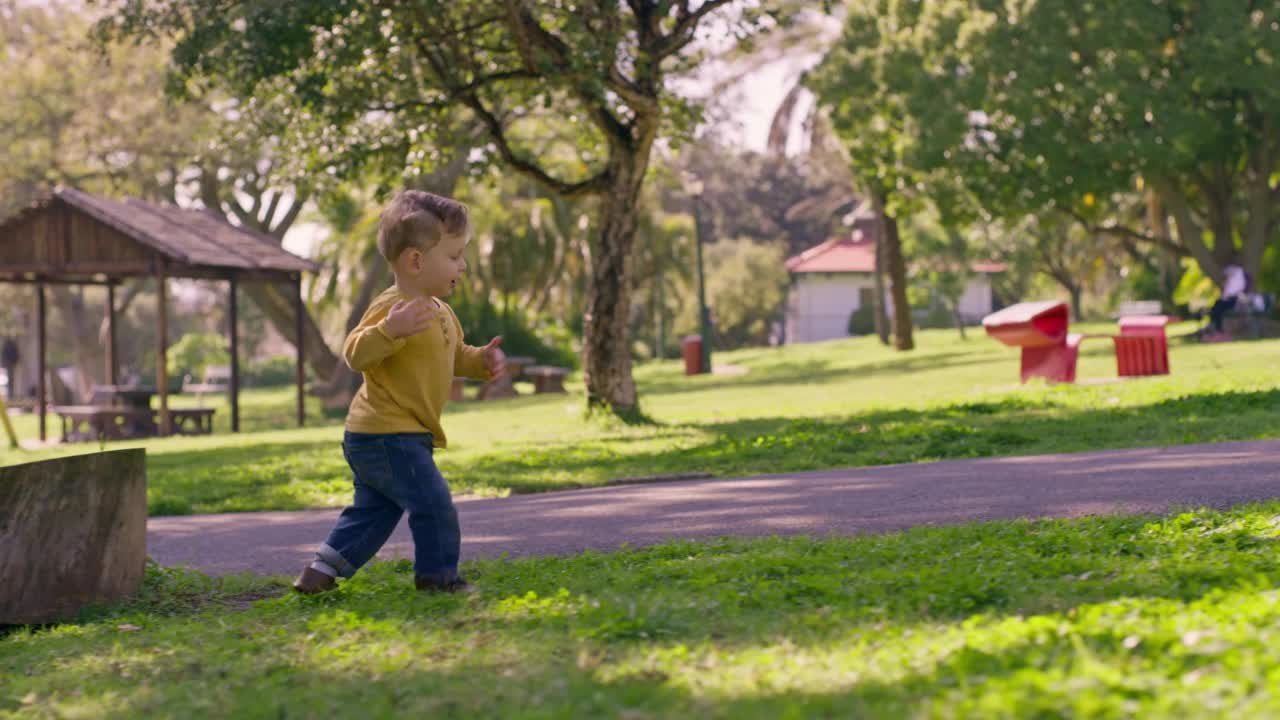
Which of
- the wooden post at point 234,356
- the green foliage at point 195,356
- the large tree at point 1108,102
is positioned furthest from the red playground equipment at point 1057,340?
the green foliage at point 195,356

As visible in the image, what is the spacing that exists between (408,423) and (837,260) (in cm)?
6692

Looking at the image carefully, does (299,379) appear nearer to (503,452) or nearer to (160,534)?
(503,452)

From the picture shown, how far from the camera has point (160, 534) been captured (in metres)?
9.16

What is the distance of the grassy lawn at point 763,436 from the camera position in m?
11.1

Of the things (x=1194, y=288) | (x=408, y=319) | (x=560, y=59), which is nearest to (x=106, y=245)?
(x=560, y=59)

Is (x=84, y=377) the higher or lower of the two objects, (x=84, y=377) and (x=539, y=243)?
the lower

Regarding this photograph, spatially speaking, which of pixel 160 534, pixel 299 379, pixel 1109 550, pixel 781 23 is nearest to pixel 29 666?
pixel 1109 550

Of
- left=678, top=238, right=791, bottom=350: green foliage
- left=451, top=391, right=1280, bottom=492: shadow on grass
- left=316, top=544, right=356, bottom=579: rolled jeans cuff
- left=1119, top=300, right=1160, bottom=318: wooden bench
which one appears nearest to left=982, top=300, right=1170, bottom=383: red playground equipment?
left=451, top=391, right=1280, bottom=492: shadow on grass

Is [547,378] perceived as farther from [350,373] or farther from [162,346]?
[162,346]

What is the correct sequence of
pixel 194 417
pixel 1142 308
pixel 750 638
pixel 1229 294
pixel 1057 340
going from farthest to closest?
pixel 1142 308, pixel 1229 294, pixel 194 417, pixel 1057 340, pixel 750 638

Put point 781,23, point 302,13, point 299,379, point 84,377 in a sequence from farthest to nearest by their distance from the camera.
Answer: point 84,377 → point 299,379 → point 781,23 → point 302,13

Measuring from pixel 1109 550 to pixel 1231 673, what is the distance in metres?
2.00

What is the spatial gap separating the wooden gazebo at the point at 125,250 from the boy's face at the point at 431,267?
17.1 m

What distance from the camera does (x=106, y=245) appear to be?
883 inches
